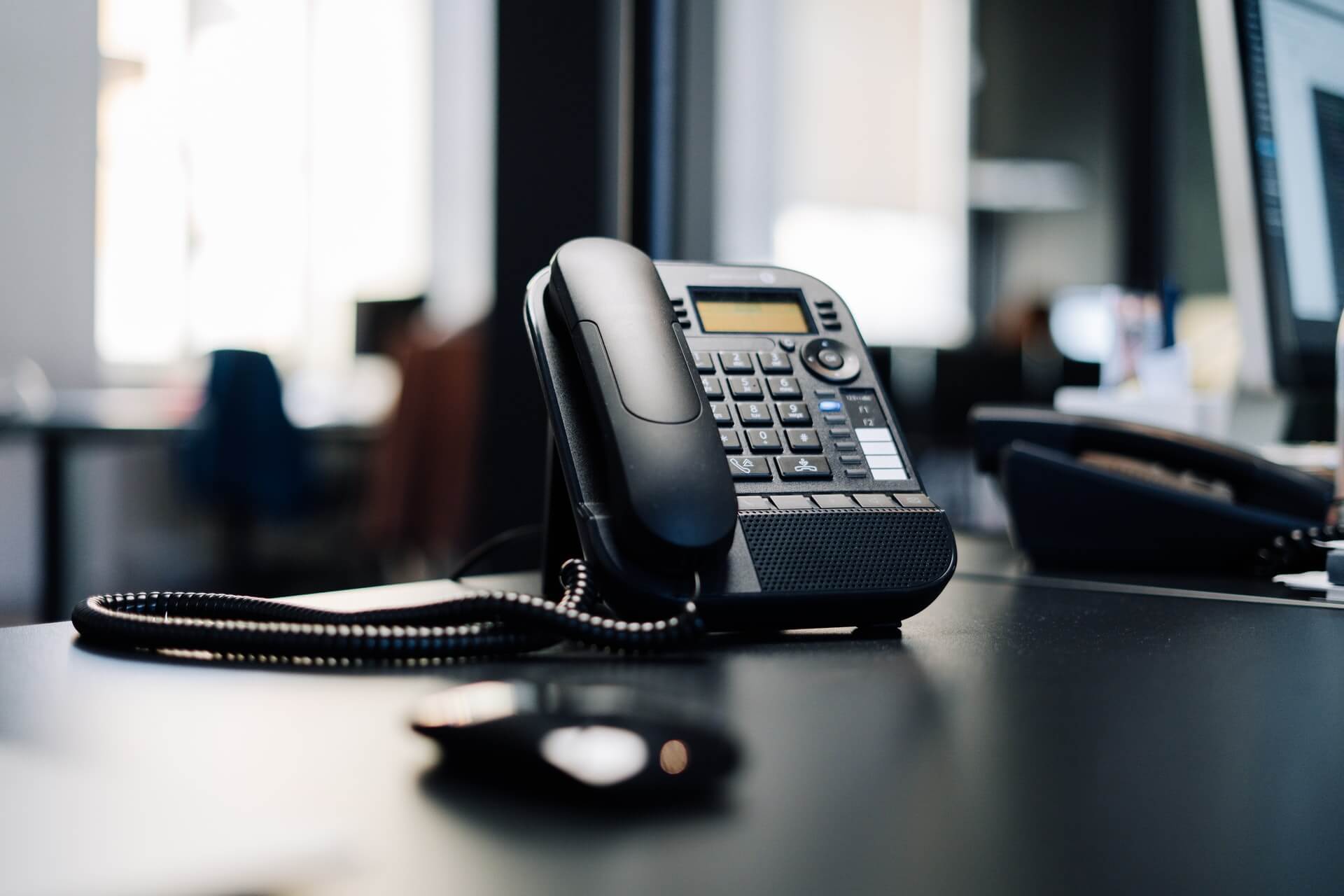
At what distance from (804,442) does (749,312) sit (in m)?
0.08

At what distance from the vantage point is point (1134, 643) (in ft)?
1.61

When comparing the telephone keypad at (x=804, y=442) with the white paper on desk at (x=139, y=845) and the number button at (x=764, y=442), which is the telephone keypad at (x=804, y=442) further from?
the white paper on desk at (x=139, y=845)

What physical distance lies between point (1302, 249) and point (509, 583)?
72cm

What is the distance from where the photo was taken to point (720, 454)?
1.61 ft

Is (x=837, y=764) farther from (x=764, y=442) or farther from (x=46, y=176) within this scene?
(x=46, y=176)

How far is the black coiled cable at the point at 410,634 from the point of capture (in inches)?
16.9

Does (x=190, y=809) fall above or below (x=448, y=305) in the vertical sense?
below

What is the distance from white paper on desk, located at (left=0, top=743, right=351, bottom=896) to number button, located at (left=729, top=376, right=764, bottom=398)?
0.33 m

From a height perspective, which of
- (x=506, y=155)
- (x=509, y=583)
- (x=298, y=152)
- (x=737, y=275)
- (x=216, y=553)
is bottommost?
(x=216, y=553)

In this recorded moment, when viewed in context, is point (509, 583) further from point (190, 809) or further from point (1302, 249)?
point (1302, 249)

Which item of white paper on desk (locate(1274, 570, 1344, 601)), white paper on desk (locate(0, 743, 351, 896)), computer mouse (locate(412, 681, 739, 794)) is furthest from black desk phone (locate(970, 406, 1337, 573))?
white paper on desk (locate(0, 743, 351, 896))

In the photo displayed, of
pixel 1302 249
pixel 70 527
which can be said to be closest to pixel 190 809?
pixel 1302 249

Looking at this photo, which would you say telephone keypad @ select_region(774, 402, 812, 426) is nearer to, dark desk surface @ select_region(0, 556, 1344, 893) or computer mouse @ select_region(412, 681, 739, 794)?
dark desk surface @ select_region(0, 556, 1344, 893)

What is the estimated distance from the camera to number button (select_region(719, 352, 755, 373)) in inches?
21.8
